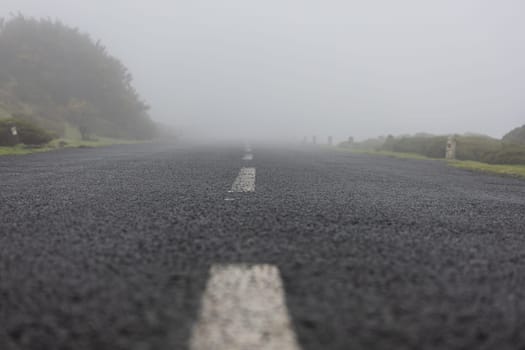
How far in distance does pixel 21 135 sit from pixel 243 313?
53.1 ft

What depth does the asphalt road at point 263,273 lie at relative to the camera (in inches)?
41.8

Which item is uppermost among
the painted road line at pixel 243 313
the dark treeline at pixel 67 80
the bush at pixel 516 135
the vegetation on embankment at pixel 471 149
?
the dark treeline at pixel 67 80

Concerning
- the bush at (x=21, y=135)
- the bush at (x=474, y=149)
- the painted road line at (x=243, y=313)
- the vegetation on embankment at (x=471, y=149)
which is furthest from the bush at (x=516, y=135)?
the bush at (x=21, y=135)

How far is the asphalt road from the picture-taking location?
3.49 feet

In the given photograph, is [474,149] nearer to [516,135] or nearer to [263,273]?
[516,135]

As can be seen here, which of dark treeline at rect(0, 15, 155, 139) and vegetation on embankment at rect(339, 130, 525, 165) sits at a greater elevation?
dark treeline at rect(0, 15, 155, 139)

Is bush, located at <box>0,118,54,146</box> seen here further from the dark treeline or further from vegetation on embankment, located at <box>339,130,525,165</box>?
vegetation on embankment, located at <box>339,130,525,165</box>

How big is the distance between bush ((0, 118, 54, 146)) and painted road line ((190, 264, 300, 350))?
48.7ft

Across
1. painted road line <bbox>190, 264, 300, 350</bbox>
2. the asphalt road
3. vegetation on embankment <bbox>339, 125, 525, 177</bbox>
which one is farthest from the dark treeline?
painted road line <bbox>190, 264, 300, 350</bbox>

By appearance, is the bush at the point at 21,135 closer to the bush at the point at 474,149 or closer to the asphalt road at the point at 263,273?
the asphalt road at the point at 263,273

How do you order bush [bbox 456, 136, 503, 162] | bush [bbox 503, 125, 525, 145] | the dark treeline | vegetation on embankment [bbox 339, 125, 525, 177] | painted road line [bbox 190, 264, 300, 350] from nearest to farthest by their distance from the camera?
painted road line [bbox 190, 264, 300, 350], vegetation on embankment [bbox 339, 125, 525, 177], bush [bbox 456, 136, 503, 162], bush [bbox 503, 125, 525, 145], the dark treeline

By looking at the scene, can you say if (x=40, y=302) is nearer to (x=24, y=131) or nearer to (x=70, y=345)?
(x=70, y=345)

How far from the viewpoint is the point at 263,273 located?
149cm

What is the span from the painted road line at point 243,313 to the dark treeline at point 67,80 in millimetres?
28385
